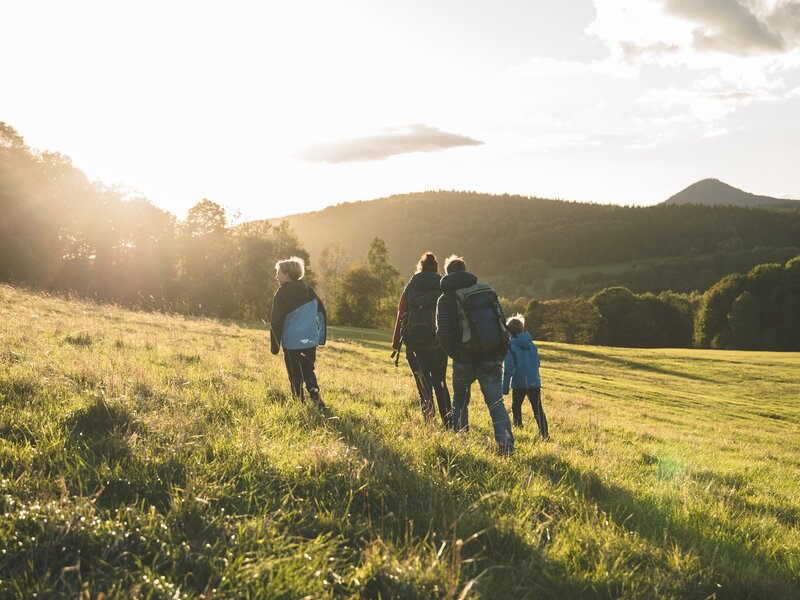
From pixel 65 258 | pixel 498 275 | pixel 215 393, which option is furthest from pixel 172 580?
pixel 498 275

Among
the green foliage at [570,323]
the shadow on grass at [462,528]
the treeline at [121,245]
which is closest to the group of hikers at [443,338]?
the shadow on grass at [462,528]

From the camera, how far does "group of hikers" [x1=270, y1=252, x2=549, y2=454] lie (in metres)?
6.89

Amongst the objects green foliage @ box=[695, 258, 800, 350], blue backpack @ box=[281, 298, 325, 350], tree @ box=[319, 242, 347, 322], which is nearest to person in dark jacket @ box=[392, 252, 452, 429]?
blue backpack @ box=[281, 298, 325, 350]

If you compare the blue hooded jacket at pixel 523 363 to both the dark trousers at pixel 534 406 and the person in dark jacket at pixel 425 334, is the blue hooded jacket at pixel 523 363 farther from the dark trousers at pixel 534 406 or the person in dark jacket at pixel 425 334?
the person in dark jacket at pixel 425 334

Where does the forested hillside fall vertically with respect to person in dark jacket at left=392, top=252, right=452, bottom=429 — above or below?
above

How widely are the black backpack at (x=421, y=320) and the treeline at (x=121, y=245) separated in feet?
103

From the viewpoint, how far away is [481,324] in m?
6.87

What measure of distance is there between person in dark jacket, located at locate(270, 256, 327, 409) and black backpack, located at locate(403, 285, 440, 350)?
147cm

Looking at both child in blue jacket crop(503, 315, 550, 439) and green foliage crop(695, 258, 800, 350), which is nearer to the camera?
child in blue jacket crop(503, 315, 550, 439)

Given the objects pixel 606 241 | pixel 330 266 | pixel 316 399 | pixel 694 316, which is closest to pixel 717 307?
pixel 694 316

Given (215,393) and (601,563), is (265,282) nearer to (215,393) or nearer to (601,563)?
(215,393)

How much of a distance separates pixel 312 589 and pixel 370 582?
0.34 m

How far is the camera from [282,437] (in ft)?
16.3

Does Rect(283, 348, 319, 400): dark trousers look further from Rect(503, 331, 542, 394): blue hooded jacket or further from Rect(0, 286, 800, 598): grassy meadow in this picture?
Rect(503, 331, 542, 394): blue hooded jacket
